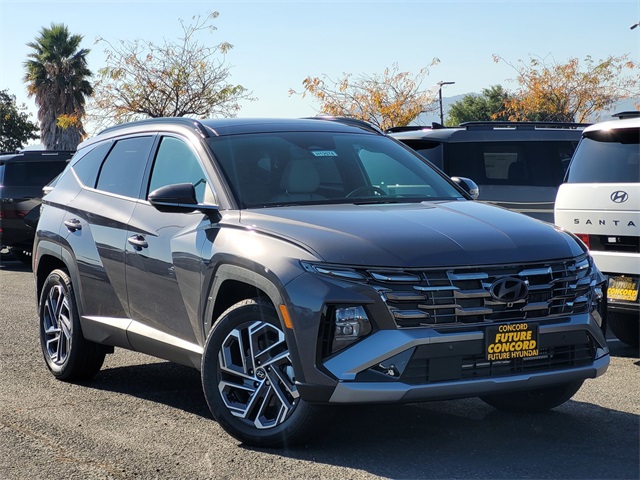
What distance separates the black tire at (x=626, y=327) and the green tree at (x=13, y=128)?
6648cm

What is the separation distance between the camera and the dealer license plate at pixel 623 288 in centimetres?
763

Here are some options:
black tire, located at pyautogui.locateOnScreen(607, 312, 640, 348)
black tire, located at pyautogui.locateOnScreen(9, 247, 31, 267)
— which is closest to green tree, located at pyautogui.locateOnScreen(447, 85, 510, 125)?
black tire, located at pyautogui.locateOnScreen(9, 247, 31, 267)

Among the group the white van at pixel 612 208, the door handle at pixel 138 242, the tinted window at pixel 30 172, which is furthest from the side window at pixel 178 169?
the tinted window at pixel 30 172

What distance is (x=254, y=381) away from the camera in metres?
5.20

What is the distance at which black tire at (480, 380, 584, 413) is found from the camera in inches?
229

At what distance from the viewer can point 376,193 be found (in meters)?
6.12

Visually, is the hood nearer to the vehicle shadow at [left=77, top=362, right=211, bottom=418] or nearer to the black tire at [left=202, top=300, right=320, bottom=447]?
the black tire at [left=202, top=300, right=320, bottom=447]

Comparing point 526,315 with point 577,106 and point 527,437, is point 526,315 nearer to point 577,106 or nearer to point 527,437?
point 527,437

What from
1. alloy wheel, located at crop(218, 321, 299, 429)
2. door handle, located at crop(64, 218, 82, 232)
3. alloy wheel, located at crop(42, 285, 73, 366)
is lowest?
alloy wheel, located at crop(42, 285, 73, 366)

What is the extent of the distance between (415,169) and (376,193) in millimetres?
629

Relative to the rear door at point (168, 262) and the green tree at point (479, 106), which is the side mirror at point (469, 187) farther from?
the green tree at point (479, 106)

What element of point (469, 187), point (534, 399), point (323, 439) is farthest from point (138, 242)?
point (534, 399)

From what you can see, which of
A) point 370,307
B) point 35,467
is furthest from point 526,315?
point 35,467

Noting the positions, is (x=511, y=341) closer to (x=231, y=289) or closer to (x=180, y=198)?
(x=231, y=289)
